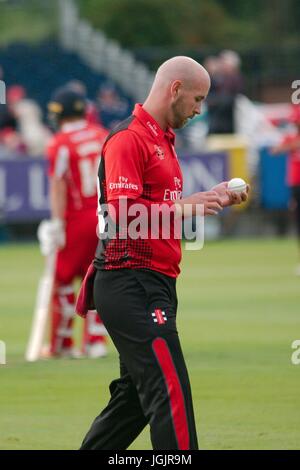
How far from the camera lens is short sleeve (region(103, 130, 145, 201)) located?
763 cm

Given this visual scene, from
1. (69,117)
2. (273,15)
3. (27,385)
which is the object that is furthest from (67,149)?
(273,15)

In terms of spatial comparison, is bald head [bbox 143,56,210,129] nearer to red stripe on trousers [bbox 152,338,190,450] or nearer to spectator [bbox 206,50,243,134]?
red stripe on trousers [bbox 152,338,190,450]

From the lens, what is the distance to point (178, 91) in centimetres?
790

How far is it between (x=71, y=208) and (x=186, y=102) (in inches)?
236

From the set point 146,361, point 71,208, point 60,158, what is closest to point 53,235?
point 71,208

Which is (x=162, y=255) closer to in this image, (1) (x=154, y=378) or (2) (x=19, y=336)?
(1) (x=154, y=378)

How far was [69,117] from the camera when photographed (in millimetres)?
13695

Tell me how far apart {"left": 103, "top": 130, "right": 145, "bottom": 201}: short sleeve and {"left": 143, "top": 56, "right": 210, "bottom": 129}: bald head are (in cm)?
30

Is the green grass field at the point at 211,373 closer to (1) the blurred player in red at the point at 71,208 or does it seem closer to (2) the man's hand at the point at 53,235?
(1) the blurred player in red at the point at 71,208

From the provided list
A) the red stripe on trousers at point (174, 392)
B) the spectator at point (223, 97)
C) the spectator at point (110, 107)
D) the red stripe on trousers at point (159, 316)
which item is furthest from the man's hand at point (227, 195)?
the spectator at point (110, 107)

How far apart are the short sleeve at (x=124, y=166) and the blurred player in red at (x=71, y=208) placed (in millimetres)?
5836

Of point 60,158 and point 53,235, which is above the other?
point 60,158

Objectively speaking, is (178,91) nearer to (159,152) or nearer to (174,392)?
(159,152)
